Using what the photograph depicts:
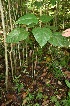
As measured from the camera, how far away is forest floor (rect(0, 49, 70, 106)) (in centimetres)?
259

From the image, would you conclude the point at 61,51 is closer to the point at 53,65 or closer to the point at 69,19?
the point at 53,65

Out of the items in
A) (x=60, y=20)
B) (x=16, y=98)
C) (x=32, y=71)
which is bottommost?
(x=16, y=98)

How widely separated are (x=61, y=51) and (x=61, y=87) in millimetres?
692

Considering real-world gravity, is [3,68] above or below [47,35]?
below

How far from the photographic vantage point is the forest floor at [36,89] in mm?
2594

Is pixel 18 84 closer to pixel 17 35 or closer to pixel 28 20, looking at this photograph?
pixel 17 35

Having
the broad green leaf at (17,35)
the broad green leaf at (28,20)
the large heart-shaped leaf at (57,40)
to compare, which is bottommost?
the large heart-shaped leaf at (57,40)

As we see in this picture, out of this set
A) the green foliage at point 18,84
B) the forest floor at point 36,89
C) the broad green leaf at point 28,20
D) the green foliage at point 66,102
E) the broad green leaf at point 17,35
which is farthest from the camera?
the green foliage at point 18,84

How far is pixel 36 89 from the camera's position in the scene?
2.75 meters

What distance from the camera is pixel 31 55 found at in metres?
3.17

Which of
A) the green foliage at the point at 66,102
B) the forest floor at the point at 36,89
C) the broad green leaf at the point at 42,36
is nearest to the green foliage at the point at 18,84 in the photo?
the forest floor at the point at 36,89

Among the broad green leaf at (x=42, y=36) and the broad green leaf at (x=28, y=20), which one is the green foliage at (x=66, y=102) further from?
the broad green leaf at (x=28, y=20)

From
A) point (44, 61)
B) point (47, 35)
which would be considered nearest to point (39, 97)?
point (44, 61)

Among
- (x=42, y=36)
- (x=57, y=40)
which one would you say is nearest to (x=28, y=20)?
(x=42, y=36)
